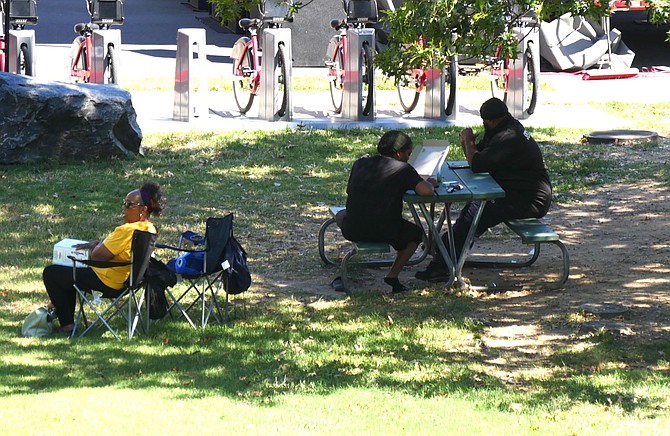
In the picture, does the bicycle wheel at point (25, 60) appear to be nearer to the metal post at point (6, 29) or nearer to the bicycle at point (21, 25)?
the bicycle at point (21, 25)

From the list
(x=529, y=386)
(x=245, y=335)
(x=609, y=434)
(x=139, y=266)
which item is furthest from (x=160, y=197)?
(x=609, y=434)

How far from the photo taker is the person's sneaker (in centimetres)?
887

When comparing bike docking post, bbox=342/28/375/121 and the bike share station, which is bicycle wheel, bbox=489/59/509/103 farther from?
bike docking post, bbox=342/28/375/121

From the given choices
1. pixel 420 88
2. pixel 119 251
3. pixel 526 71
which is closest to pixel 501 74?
pixel 526 71

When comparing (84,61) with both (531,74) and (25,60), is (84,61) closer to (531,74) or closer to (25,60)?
(25,60)

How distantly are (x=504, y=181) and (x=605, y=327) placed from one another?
6.09 ft

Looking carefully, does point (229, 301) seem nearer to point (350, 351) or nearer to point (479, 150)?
point (350, 351)

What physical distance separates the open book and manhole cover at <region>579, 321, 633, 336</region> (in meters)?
1.77

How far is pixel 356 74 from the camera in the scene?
15.5m

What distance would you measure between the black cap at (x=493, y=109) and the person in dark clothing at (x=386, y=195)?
2.31 feet

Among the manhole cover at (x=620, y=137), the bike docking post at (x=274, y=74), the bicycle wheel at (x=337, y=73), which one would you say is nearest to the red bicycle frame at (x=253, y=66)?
the bike docking post at (x=274, y=74)

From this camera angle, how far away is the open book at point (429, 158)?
866 cm

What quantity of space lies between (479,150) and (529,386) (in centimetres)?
318

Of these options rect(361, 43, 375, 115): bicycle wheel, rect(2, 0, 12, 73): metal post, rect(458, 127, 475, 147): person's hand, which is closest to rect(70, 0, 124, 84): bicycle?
rect(2, 0, 12, 73): metal post
